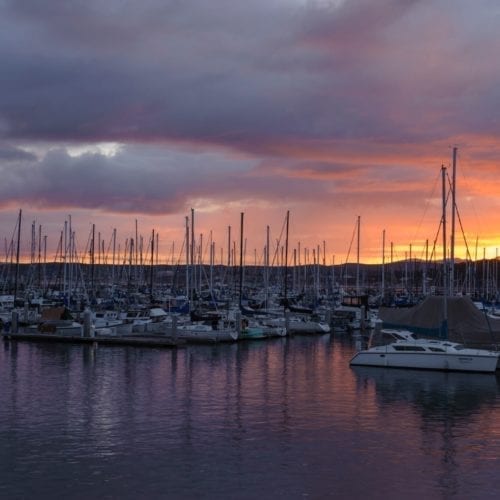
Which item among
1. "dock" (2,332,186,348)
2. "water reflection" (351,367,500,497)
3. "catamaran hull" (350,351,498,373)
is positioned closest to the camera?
"water reflection" (351,367,500,497)

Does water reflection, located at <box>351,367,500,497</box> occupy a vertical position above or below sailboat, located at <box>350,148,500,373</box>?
below

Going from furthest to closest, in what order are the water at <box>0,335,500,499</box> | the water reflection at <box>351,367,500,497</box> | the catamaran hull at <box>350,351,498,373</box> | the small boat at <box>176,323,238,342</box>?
the small boat at <box>176,323,238,342</box> → the catamaran hull at <box>350,351,498,373</box> → the water reflection at <box>351,367,500,497</box> → the water at <box>0,335,500,499</box>

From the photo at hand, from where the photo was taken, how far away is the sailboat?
4153cm

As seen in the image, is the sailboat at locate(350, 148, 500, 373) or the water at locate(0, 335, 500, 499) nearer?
the water at locate(0, 335, 500, 499)

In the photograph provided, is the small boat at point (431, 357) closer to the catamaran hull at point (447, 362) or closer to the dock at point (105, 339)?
the catamaran hull at point (447, 362)

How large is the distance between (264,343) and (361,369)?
17305 millimetres

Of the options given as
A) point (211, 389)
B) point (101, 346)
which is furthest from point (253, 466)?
point (101, 346)

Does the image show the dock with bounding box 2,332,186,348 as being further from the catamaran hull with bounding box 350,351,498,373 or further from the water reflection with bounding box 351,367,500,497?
the catamaran hull with bounding box 350,351,498,373

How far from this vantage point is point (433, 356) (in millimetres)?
41781

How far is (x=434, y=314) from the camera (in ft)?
151

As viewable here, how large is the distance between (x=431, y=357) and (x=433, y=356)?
0.43 feet

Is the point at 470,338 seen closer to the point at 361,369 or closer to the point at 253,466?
the point at 361,369

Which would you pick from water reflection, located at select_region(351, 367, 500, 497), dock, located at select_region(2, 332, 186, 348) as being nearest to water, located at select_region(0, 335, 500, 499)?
water reflection, located at select_region(351, 367, 500, 497)

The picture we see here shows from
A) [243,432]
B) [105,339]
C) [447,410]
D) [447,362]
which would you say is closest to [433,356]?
[447,362]
